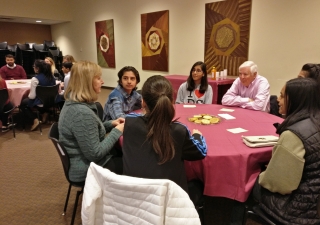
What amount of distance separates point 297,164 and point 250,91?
1.84 meters

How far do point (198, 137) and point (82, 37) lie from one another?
9005 mm

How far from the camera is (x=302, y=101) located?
4.42 ft

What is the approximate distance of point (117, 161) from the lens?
1.88m

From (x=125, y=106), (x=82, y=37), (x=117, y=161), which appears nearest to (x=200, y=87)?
(x=125, y=106)

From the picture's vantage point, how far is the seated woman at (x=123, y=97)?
239 centimetres

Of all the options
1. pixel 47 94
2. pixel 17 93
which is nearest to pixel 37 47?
pixel 17 93

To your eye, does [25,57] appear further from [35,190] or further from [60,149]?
[60,149]

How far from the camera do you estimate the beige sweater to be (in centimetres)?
124

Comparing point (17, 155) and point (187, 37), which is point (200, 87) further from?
point (187, 37)

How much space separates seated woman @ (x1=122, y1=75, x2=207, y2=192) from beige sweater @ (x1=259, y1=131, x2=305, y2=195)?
0.40m

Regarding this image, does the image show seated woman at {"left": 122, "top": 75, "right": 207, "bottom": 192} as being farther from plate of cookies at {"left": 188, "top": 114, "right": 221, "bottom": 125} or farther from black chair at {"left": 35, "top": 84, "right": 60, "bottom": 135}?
black chair at {"left": 35, "top": 84, "right": 60, "bottom": 135}

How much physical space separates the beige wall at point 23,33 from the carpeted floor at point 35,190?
8.44m

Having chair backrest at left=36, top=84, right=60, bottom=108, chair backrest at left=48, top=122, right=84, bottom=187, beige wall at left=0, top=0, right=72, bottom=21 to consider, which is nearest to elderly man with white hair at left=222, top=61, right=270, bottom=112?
chair backrest at left=48, top=122, right=84, bottom=187

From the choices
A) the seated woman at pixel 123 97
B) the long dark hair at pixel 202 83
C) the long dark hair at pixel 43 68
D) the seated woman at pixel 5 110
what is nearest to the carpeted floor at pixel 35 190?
the seated woman at pixel 5 110
